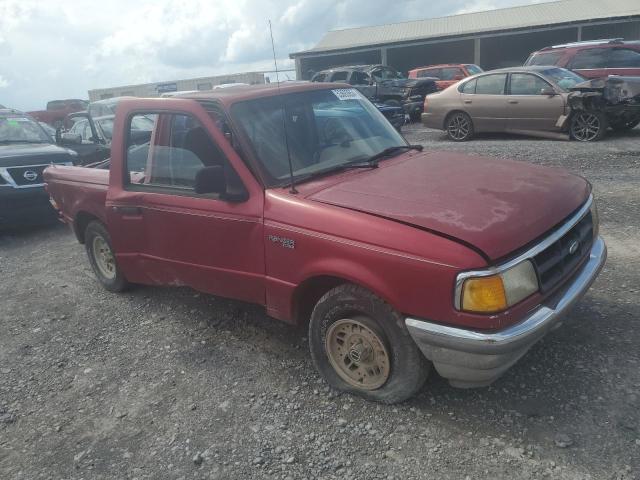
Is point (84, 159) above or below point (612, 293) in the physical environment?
above

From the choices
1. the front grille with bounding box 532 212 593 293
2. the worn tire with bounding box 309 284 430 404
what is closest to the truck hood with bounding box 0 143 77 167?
the worn tire with bounding box 309 284 430 404

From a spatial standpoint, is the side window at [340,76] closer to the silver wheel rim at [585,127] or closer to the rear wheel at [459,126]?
the rear wheel at [459,126]

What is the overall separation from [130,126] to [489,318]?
3167 millimetres

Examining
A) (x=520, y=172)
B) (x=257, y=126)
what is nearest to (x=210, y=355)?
(x=257, y=126)

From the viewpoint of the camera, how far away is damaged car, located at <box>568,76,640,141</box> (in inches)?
379

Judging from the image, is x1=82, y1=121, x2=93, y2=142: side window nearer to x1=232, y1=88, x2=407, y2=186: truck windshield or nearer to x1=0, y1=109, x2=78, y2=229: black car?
x1=0, y1=109, x2=78, y2=229: black car

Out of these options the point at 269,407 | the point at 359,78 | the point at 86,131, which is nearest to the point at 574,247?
the point at 269,407

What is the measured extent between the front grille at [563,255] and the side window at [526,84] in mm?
8198

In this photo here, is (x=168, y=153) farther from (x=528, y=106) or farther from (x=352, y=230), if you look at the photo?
(x=528, y=106)

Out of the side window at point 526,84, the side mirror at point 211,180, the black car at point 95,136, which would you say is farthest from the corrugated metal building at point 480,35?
the side mirror at point 211,180

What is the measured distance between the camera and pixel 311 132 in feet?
12.1

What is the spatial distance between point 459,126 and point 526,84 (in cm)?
172

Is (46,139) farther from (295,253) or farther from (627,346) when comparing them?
(627,346)

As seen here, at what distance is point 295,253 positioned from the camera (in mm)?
3055
